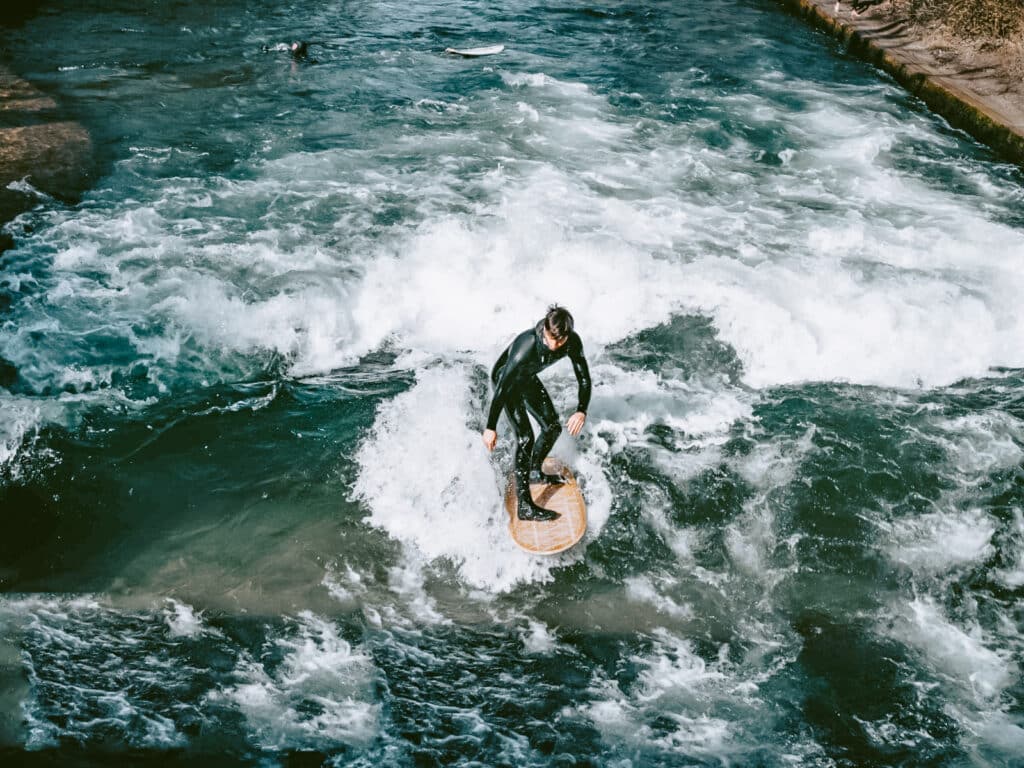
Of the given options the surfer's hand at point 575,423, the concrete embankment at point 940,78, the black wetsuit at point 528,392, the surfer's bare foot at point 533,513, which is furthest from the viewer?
the concrete embankment at point 940,78

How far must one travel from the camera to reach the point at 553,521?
6367mm

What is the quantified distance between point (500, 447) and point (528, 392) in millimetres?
1567

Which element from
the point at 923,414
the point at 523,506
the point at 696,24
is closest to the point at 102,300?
the point at 523,506

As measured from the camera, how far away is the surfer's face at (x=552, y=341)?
17.0 ft

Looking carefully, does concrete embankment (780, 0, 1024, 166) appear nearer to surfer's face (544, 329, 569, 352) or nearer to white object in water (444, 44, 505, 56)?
white object in water (444, 44, 505, 56)

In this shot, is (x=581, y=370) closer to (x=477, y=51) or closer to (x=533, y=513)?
(x=533, y=513)

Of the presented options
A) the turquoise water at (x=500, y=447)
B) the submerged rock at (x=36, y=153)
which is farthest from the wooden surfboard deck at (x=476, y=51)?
the submerged rock at (x=36, y=153)

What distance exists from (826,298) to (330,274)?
6.81 metres

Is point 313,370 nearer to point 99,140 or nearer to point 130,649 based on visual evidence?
point 130,649

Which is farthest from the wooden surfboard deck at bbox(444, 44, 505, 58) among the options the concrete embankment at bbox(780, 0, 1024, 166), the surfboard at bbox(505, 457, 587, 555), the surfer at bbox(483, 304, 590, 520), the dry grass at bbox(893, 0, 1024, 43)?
the surfer at bbox(483, 304, 590, 520)

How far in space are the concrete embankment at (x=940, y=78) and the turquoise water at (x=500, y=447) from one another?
1.37ft

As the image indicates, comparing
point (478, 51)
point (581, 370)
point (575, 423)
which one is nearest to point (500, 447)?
point (575, 423)

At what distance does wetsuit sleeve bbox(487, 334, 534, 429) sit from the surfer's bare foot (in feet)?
3.50

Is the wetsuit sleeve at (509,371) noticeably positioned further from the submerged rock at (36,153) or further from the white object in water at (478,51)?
the white object in water at (478,51)
